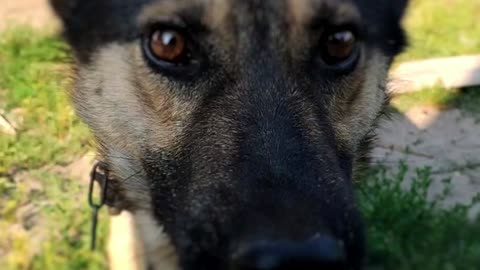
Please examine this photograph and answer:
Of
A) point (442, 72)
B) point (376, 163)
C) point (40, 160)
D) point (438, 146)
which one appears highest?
point (442, 72)

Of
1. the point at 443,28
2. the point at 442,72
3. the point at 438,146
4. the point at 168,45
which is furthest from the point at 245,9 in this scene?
the point at 443,28

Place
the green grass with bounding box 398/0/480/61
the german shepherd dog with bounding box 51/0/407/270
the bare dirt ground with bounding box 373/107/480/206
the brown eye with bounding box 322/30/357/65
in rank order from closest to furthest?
the german shepherd dog with bounding box 51/0/407/270 → the brown eye with bounding box 322/30/357/65 → the bare dirt ground with bounding box 373/107/480/206 → the green grass with bounding box 398/0/480/61

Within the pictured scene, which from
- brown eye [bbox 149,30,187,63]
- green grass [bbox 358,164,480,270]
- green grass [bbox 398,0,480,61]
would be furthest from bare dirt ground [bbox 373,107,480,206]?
brown eye [bbox 149,30,187,63]

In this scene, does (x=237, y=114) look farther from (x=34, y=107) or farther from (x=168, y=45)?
(x=34, y=107)

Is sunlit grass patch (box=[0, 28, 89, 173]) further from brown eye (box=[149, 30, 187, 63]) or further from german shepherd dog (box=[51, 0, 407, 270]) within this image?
brown eye (box=[149, 30, 187, 63])

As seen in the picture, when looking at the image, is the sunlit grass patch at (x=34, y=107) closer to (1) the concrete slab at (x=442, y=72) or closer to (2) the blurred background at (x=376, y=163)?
(2) the blurred background at (x=376, y=163)
